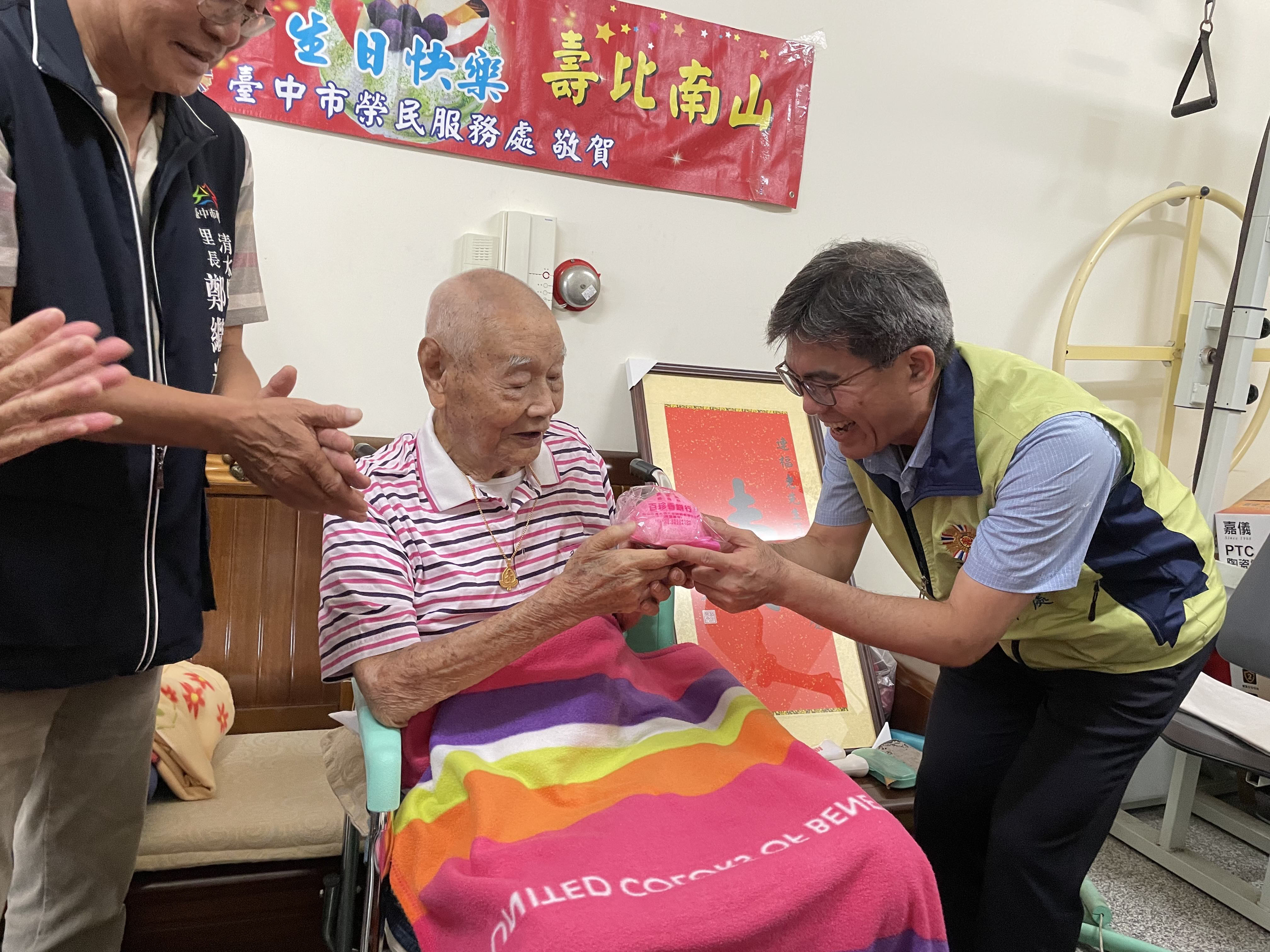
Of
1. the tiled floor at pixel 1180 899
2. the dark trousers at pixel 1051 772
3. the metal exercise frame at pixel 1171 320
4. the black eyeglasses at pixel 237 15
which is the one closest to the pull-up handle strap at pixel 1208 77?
the metal exercise frame at pixel 1171 320

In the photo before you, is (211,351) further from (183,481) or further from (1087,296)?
(1087,296)

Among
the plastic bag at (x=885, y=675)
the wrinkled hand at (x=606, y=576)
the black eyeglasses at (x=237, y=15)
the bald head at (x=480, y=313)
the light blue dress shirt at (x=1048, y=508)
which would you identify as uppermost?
the black eyeglasses at (x=237, y=15)

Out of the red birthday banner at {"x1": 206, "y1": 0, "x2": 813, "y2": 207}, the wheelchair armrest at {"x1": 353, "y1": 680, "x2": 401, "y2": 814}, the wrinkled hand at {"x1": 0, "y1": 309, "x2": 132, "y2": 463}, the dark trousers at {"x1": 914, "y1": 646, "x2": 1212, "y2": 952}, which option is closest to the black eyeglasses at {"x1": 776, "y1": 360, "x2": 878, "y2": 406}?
the dark trousers at {"x1": 914, "y1": 646, "x2": 1212, "y2": 952}

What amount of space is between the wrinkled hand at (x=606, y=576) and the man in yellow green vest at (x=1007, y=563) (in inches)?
2.5

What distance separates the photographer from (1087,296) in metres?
3.48

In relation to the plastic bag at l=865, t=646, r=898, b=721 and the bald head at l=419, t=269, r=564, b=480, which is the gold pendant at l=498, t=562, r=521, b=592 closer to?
the bald head at l=419, t=269, r=564, b=480

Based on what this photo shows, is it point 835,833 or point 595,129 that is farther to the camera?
point 595,129

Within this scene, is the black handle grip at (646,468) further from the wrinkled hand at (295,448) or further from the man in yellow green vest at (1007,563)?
the wrinkled hand at (295,448)

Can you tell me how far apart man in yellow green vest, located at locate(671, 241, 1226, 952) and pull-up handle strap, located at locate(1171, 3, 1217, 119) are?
2178 mm

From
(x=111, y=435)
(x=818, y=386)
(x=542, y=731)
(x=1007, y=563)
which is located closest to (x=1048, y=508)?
(x=1007, y=563)

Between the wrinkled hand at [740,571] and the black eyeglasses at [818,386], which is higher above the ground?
the black eyeglasses at [818,386]

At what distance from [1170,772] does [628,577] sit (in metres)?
2.70

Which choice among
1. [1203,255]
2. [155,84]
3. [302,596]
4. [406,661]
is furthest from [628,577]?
[1203,255]

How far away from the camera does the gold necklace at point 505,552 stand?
5.15 feet
